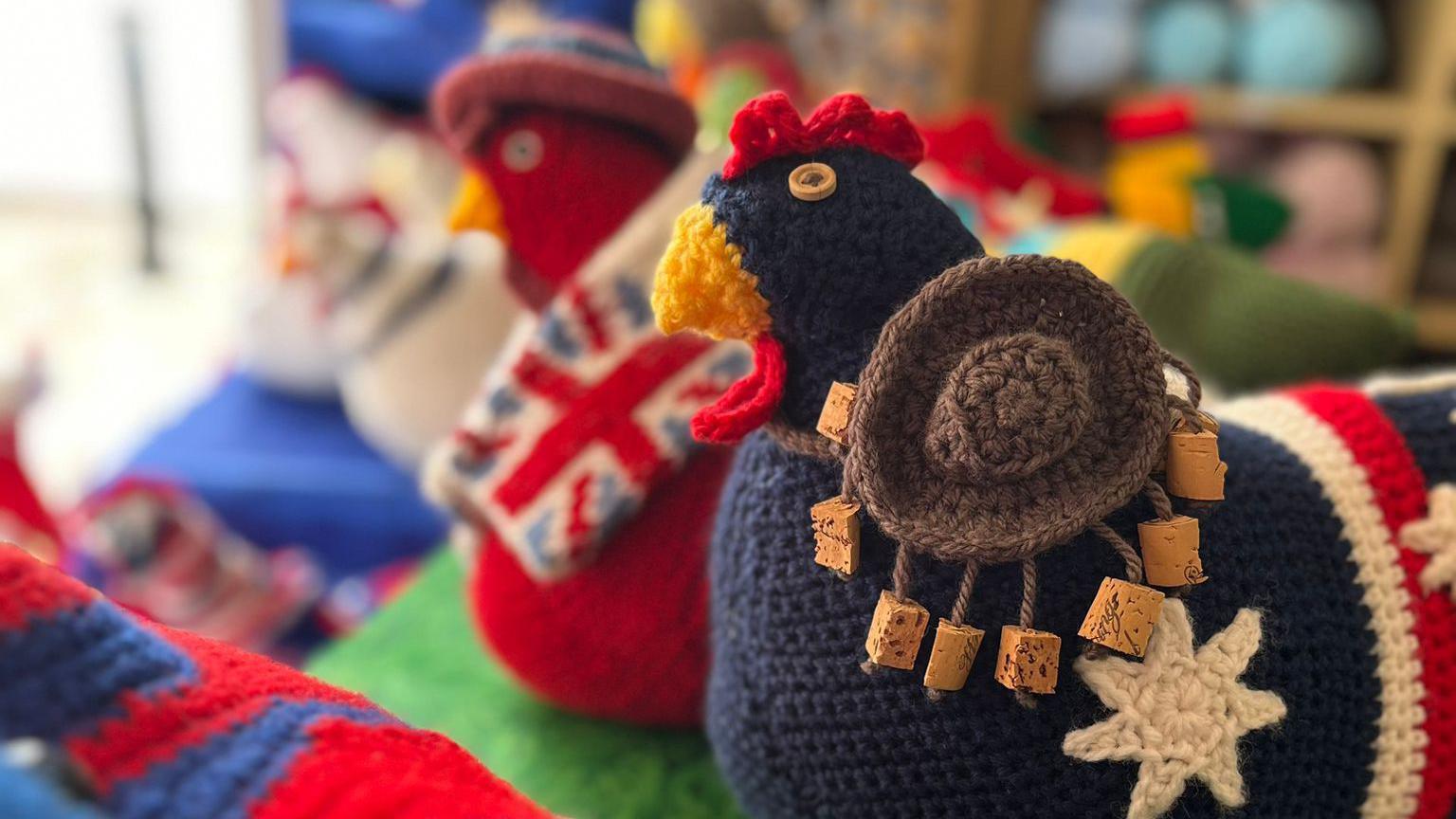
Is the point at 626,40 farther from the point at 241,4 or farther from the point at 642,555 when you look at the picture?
the point at 241,4

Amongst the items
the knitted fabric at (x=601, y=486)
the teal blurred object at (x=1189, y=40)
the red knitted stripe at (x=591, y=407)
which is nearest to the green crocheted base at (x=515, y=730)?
the knitted fabric at (x=601, y=486)

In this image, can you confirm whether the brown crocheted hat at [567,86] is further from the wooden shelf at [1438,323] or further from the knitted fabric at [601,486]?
the wooden shelf at [1438,323]

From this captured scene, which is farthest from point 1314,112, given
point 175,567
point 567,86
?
point 175,567

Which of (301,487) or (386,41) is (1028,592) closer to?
(301,487)

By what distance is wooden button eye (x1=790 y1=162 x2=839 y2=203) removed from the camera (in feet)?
1.19

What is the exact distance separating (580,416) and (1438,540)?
378 millimetres

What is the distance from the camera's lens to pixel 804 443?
1.24 feet

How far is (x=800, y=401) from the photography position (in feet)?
1.27

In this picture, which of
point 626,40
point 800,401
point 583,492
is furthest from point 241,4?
point 800,401

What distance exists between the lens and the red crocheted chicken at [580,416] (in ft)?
1.82

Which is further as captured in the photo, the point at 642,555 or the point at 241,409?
the point at 241,409

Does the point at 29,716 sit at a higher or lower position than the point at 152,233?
higher

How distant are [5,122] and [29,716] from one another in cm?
234

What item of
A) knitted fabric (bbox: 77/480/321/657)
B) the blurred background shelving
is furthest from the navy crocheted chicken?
the blurred background shelving
